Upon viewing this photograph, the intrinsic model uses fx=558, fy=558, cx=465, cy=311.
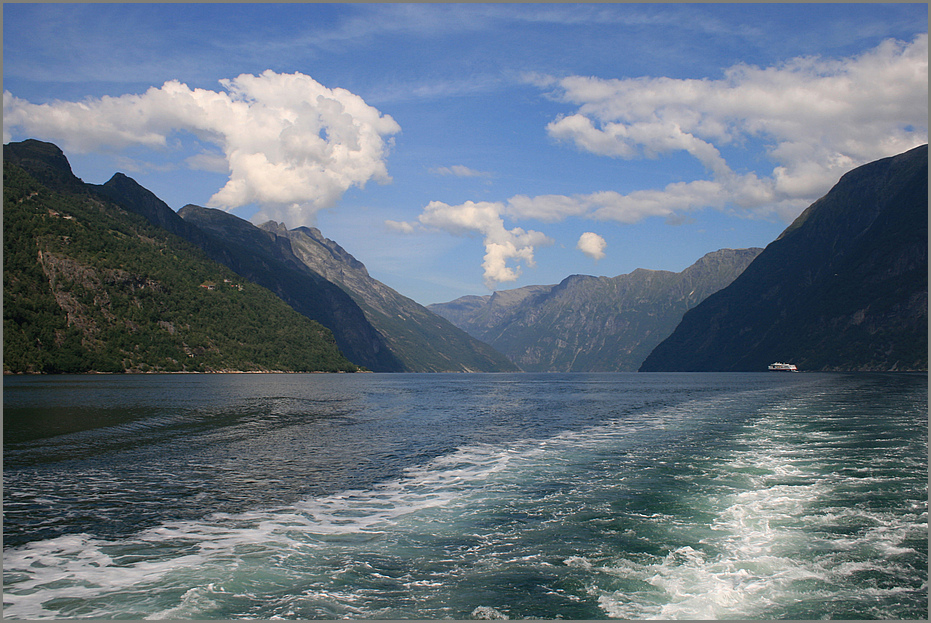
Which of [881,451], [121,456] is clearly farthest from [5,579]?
[881,451]

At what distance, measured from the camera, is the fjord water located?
1355 centimetres

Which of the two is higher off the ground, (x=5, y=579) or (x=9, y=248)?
(x=9, y=248)

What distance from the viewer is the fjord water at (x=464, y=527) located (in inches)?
534

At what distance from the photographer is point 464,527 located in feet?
65.7

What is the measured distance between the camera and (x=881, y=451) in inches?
1351

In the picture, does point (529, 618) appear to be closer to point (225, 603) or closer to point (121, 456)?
point (225, 603)

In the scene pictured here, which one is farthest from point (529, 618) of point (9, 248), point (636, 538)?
point (9, 248)

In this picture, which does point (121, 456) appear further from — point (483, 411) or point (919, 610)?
point (483, 411)

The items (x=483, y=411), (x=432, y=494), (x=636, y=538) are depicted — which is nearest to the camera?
(x=636, y=538)

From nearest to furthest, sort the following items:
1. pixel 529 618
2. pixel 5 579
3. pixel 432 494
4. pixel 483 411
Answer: pixel 529 618, pixel 5 579, pixel 432 494, pixel 483 411

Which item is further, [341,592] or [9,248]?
[9,248]

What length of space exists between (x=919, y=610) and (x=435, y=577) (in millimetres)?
11534

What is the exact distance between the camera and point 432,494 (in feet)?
83.1

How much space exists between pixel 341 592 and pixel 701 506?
15.2 meters
